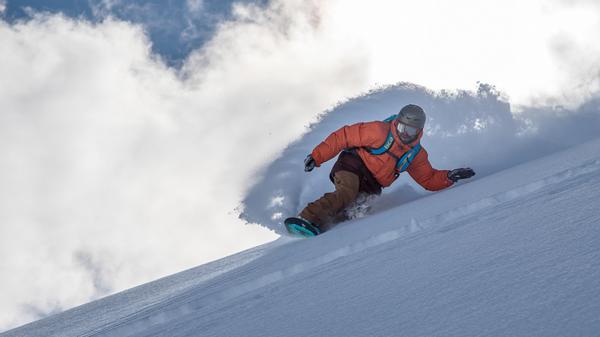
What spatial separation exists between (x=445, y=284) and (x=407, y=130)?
4.61m

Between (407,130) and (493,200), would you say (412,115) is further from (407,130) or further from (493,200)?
(493,200)

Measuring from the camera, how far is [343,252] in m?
2.82

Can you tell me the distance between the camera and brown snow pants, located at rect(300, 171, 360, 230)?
5.67 meters

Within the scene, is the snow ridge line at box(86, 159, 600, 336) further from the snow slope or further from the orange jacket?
the orange jacket

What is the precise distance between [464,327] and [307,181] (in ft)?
22.3

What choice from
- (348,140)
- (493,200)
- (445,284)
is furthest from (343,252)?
(348,140)

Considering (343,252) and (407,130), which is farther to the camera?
(407,130)

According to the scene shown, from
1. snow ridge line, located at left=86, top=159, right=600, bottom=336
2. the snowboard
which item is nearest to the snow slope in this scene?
snow ridge line, located at left=86, top=159, right=600, bottom=336

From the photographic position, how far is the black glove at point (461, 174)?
6.21 metres

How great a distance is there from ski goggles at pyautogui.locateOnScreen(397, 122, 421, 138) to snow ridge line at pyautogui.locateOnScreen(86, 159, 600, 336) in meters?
2.72

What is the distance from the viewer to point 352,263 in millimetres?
2295

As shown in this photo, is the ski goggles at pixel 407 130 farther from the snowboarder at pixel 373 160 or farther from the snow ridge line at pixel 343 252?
the snow ridge line at pixel 343 252

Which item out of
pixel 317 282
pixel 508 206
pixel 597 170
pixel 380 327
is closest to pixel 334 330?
pixel 380 327

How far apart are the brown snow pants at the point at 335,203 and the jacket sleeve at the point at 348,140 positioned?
0.26m
